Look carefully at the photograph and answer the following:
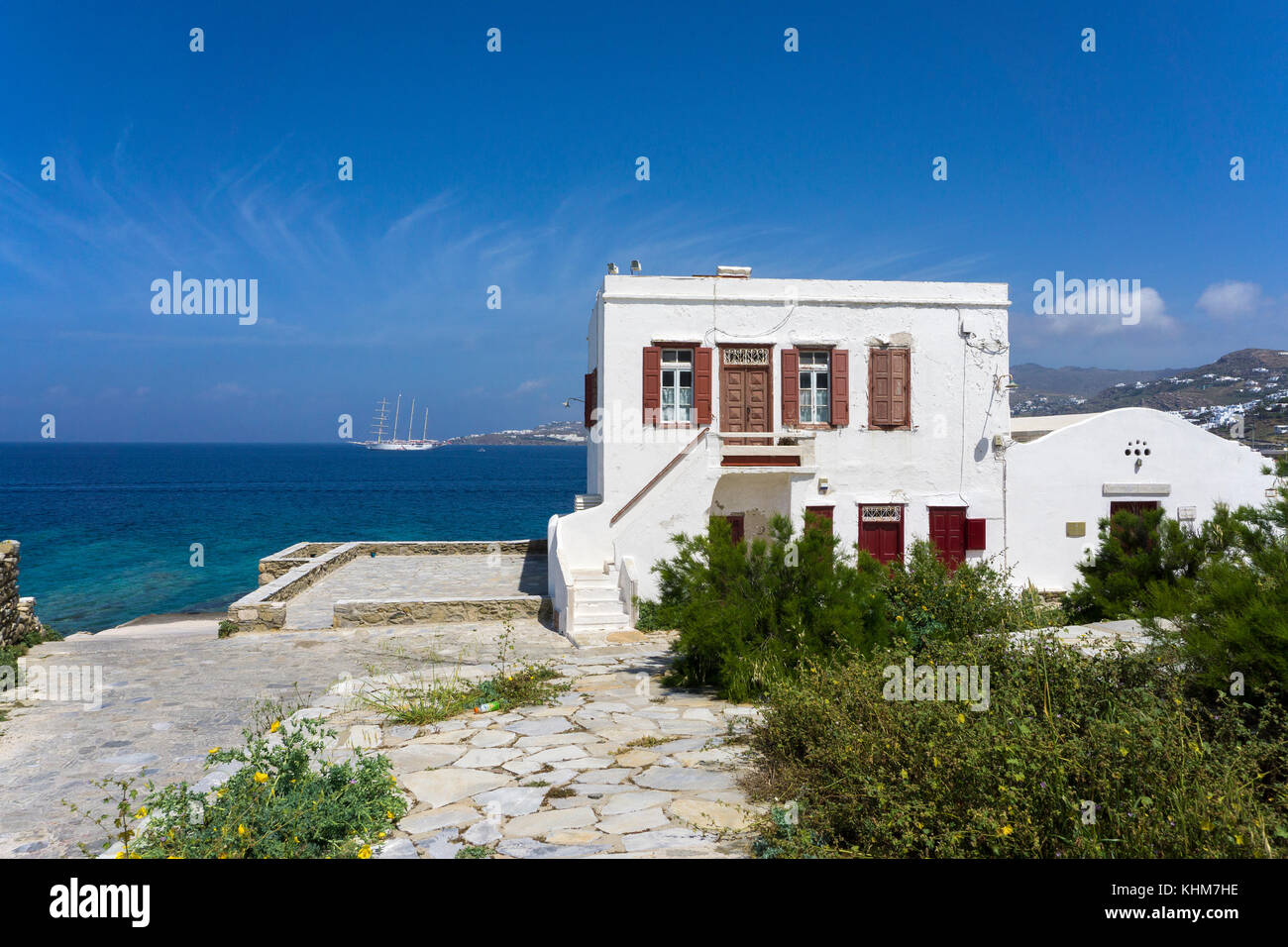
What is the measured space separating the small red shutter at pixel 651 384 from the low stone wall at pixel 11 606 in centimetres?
1082

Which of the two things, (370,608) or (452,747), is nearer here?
(452,747)

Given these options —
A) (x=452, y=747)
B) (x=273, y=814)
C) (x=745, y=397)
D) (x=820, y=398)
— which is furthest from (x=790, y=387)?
(x=273, y=814)

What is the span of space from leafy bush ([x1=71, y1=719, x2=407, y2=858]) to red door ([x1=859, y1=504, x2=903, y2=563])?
14256mm

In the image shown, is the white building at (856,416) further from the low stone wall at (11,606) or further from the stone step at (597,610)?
the low stone wall at (11,606)

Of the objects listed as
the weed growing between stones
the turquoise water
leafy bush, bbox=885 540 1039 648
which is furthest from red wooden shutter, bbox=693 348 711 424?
the turquoise water

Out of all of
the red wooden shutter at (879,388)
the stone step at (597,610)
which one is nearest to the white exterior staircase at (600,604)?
the stone step at (597,610)

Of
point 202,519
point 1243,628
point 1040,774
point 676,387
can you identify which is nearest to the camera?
point 1040,774

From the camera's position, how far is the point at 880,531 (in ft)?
57.6

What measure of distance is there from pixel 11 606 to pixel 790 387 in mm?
14294

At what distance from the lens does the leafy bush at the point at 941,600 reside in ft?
24.8

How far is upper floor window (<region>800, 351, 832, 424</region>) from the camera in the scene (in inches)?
691

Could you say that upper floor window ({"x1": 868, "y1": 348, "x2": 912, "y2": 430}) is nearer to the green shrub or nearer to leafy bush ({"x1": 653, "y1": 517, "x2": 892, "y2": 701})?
leafy bush ({"x1": 653, "y1": 517, "x2": 892, "y2": 701})

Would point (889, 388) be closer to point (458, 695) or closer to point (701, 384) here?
point (701, 384)
